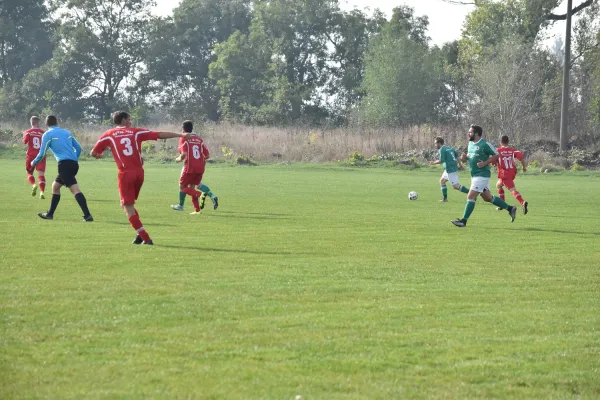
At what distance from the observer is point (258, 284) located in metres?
10.2

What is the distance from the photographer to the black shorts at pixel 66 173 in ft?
59.2

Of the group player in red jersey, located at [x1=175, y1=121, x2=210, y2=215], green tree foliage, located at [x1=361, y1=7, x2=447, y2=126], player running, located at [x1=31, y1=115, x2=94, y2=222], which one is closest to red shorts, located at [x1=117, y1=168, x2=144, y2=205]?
player running, located at [x1=31, y1=115, x2=94, y2=222]

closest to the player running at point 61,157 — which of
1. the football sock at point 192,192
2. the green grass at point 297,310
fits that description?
the green grass at point 297,310

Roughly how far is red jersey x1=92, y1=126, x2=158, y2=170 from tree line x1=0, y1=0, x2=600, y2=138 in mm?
52546

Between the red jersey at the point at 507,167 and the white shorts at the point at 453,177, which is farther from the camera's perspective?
the white shorts at the point at 453,177

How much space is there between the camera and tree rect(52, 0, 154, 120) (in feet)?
262

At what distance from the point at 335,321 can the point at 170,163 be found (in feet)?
142

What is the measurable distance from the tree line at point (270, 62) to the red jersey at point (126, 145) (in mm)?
52546

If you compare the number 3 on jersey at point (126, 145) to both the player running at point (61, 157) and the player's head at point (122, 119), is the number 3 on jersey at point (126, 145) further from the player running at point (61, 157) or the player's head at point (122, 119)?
the player running at point (61, 157)

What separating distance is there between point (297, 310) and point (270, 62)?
2883 inches

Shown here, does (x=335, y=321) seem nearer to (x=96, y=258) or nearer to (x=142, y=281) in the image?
(x=142, y=281)

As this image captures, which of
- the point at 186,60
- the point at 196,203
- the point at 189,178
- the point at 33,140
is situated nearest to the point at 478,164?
the point at 196,203

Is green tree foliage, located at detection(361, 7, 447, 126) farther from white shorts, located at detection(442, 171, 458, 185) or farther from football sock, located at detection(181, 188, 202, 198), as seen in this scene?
football sock, located at detection(181, 188, 202, 198)

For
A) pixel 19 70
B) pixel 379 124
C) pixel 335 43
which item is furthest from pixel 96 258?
pixel 19 70
